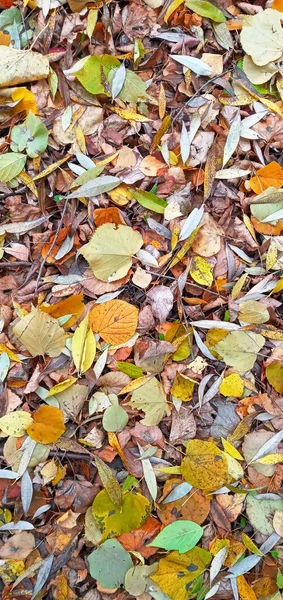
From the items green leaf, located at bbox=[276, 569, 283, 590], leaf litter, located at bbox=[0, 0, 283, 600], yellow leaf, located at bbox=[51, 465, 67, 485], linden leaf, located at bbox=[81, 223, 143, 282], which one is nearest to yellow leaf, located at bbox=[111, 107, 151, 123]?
leaf litter, located at bbox=[0, 0, 283, 600]

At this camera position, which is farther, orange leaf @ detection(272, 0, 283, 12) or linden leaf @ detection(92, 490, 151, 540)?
orange leaf @ detection(272, 0, 283, 12)

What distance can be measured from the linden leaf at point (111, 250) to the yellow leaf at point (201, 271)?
121 millimetres

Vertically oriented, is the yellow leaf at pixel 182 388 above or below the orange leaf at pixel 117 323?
below

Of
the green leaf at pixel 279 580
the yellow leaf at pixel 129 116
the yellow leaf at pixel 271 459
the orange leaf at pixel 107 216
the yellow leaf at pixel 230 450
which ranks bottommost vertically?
the green leaf at pixel 279 580

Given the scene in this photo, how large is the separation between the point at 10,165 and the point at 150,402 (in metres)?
0.58

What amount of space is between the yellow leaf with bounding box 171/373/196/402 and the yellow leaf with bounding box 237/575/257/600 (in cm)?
38

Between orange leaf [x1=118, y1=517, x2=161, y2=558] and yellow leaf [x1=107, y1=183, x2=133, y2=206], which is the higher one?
yellow leaf [x1=107, y1=183, x2=133, y2=206]

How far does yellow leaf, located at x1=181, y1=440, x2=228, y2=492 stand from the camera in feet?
3.69

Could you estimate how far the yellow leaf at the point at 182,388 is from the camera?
1.15 m

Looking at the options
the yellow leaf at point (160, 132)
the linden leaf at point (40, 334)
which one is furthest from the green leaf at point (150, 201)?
the linden leaf at point (40, 334)

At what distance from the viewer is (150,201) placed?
1179mm

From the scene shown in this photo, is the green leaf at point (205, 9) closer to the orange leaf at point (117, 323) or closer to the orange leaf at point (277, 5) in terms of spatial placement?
the orange leaf at point (277, 5)

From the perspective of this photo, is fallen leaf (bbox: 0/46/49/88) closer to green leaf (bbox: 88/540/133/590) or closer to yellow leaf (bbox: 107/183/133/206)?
yellow leaf (bbox: 107/183/133/206)

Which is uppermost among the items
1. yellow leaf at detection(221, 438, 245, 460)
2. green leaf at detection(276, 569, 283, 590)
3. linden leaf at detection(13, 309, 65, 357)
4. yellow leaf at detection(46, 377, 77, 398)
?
linden leaf at detection(13, 309, 65, 357)
